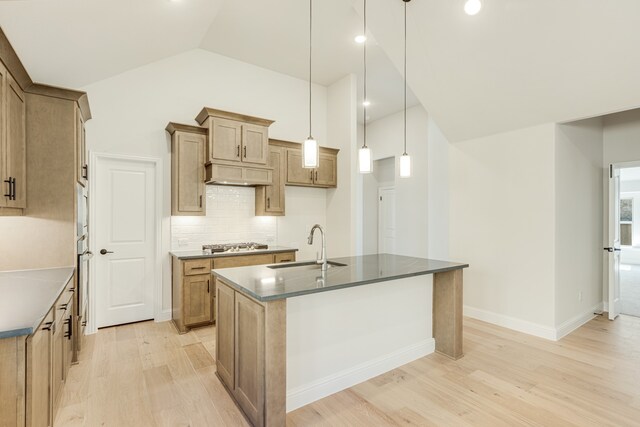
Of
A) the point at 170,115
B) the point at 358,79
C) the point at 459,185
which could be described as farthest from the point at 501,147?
the point at 170,115

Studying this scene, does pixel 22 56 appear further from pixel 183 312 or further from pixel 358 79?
pixel 358 79

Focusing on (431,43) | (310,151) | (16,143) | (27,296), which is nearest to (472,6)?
(431,43)

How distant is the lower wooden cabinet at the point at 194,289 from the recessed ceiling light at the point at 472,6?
143 inches

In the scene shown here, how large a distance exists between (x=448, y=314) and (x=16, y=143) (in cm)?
393

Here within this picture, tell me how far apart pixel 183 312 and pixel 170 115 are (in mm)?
2585

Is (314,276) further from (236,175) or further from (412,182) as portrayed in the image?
(412,182)

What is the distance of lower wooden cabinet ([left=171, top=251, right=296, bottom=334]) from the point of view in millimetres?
3762

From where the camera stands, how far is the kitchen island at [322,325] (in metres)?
2.04

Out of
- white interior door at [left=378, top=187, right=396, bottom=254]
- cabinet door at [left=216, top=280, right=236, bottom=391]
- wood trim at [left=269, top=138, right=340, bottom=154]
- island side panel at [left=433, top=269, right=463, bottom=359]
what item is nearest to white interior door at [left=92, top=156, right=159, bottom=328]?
wood trim at [left=269, top=138, right=340, bottom=154]

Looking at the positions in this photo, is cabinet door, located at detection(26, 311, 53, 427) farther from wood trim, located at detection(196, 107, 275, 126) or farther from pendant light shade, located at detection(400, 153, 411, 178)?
wood trim, located at detection(196, 107, 275, 126)

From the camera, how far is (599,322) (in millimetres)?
4180

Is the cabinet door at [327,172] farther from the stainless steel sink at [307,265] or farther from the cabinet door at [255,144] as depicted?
the stainless steel sink at [307,265]

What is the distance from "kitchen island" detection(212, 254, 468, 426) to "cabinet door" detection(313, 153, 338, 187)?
225cm

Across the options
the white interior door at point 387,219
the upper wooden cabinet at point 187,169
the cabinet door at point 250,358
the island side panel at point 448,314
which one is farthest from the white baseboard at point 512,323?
the upper wooden cabinet at point 187,169
